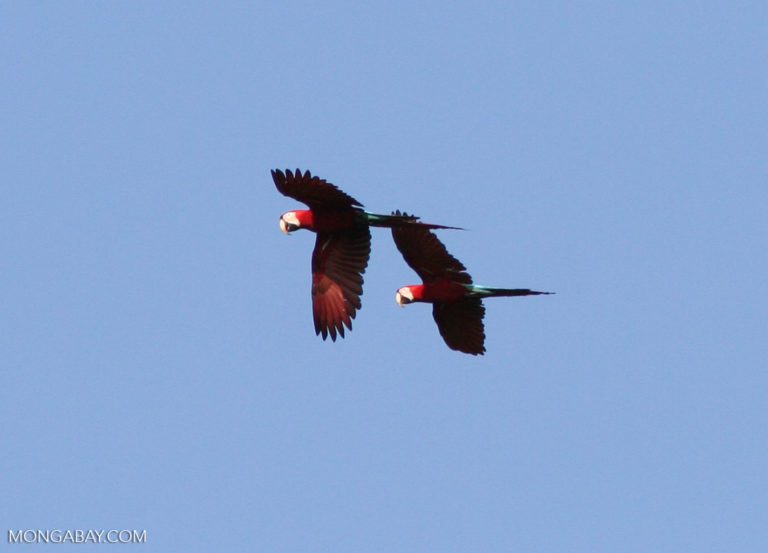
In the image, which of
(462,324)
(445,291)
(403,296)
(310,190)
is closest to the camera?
(310,190)

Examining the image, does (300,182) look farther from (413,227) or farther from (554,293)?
(554,293)

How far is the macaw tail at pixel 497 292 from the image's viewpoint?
2278 cm

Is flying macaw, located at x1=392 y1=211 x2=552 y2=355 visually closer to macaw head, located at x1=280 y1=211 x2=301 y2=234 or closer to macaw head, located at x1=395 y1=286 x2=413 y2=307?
macaw head, located at x1=395 y1=286 x2=413 y2=307

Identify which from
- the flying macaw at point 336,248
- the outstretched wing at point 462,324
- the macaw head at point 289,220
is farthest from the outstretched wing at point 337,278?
the outstretched wing at point 462,324

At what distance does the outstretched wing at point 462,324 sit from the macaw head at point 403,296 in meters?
0.37

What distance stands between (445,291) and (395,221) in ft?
4.08

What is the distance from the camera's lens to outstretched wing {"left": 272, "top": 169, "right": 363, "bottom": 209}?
2256 centimetres

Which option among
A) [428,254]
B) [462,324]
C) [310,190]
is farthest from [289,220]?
[462,324]

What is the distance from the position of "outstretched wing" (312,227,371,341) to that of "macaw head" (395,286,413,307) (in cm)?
49

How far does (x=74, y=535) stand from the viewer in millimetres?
22828

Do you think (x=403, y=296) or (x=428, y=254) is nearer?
(x=428, y=254)

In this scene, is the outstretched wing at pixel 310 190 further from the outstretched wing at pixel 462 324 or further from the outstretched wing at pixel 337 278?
the outstretched wing at pixel 462 324

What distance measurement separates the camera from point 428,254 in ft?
77.1

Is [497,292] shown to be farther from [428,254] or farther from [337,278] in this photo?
[337,278]
